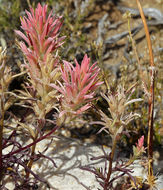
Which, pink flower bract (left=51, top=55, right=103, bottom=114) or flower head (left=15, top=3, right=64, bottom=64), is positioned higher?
flower head (left=15, top=3, right=64, bottom=64)

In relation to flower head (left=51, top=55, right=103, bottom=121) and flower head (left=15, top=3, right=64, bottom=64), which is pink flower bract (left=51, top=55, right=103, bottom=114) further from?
flower head (left=15, top=3, right=64, bottom=64)

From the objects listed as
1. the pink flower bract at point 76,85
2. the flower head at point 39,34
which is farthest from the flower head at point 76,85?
the flower head at point 39,34

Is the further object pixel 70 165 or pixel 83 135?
pixel 83 135

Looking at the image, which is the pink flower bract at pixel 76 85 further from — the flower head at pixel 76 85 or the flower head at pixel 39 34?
the flower head at pixel 39 34

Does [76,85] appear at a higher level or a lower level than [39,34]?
lower

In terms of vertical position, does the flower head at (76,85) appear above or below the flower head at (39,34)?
below

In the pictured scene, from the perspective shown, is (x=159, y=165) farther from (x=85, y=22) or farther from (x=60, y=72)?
(x=85, y=22)

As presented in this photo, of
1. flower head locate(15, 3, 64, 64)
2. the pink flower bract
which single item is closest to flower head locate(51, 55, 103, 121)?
the pink flower bract

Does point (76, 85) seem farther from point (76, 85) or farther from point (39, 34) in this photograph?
point (39, 34)

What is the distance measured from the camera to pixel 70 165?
2322mm

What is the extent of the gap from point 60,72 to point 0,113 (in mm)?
529

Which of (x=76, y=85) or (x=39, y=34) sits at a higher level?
(x=39, y=34)

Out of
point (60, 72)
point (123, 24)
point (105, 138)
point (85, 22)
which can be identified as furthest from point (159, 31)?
point (60, 72)

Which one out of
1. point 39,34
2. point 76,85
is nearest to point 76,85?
point 76,85
